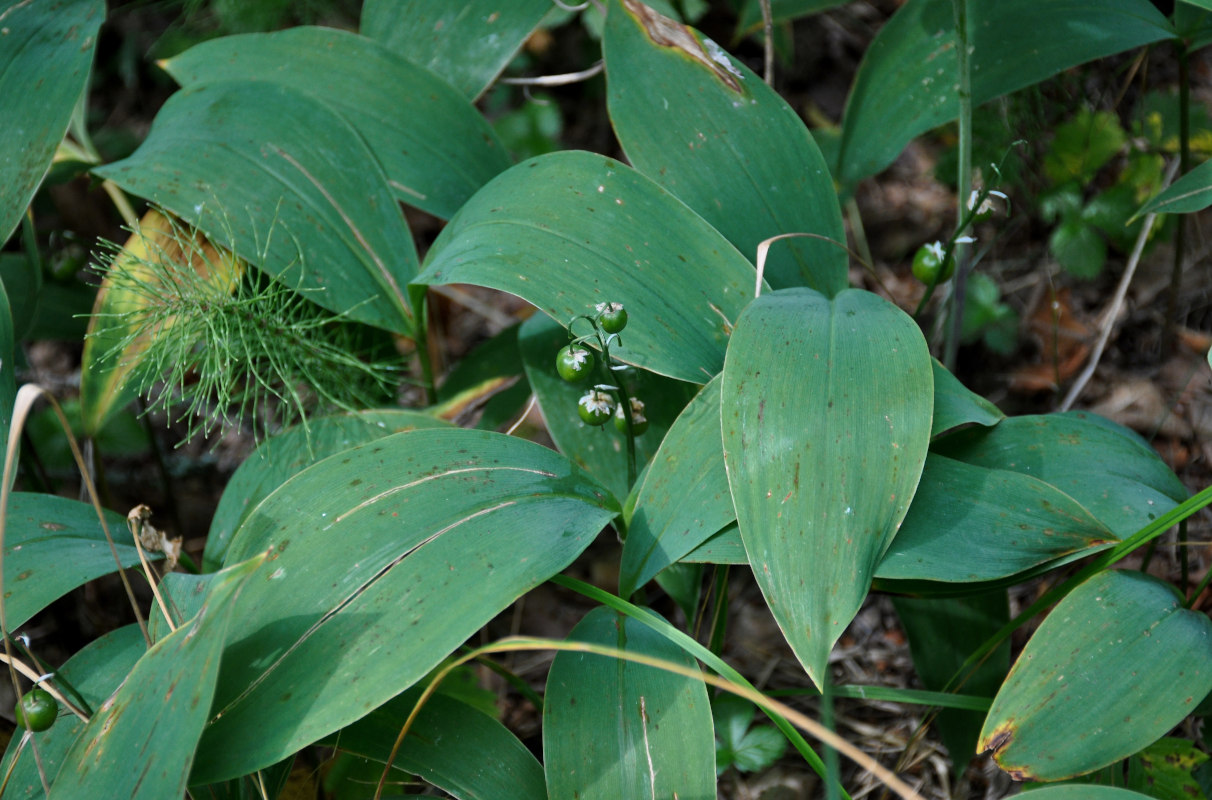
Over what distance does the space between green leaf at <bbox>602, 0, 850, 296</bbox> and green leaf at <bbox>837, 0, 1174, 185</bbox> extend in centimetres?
23

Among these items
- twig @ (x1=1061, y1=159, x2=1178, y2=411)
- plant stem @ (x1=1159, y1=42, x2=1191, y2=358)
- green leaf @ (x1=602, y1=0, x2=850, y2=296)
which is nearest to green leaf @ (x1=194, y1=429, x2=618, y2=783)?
green leaf @ (x1=602, y1=0, x2=850, y2=296)

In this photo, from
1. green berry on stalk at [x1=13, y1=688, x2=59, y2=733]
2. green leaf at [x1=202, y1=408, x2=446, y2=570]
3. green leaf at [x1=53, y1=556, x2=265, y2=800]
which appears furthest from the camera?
green leaf at [x1=202, y1=408, x2=446, y2=570]

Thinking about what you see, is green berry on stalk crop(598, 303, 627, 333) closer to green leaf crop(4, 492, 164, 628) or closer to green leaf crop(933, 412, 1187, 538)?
green leaf crop(933, 412, 1187, 538)

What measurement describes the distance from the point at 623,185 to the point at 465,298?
3.55 ft

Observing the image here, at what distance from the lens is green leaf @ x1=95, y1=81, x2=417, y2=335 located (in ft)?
4.19

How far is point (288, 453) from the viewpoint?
1.28 metres

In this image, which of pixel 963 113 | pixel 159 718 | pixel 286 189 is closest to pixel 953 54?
pixel 963 113

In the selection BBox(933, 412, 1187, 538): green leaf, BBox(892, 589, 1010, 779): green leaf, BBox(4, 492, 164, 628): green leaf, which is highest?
BBox(4, 492, 164, 628): green leaf

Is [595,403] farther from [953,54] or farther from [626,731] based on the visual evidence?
[953,54]

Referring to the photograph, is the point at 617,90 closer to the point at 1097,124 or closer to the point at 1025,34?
the point at 1025,34

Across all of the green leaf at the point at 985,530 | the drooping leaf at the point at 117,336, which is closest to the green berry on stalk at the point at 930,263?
the green leaf at the point at 985,530

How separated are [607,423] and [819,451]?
17.3 inches

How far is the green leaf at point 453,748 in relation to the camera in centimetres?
98

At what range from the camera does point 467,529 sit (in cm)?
93
